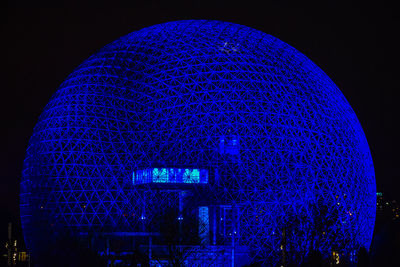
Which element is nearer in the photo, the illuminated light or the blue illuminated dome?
the blue illuminated dome

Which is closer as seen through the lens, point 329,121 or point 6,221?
point 329,121

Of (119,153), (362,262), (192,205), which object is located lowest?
(362,262)

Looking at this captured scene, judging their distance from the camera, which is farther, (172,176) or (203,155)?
(172,176)

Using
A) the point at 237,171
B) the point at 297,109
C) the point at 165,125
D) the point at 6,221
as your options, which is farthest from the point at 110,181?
the point at 6,221

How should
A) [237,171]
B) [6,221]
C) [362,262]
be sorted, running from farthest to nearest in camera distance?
[6,221] → [237,171] → [362,262]

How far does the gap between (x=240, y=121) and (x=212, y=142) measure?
2510 millimetres

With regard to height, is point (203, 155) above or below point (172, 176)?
above

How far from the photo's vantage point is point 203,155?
45.8 meters

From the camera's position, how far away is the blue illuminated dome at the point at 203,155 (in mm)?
45500

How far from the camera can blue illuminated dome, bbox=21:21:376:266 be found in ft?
149

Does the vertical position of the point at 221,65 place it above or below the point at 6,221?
above

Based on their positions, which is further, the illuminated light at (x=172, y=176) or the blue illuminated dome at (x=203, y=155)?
the illuminated light at (x=172, y=176)

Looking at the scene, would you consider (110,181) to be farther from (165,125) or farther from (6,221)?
(6,221)

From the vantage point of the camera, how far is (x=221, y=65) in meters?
47.8
